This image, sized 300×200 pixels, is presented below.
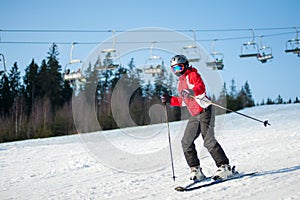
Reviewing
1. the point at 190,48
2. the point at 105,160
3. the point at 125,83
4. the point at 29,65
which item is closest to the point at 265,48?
A: the point at 190,48

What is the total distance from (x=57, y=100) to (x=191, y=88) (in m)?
42.9

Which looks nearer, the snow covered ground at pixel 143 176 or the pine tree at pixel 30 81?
the snow covered ground at pixel 143 176

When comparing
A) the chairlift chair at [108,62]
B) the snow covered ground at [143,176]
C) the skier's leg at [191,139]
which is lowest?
the snow covered ground at [143,176]

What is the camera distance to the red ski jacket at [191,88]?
16.0 ft

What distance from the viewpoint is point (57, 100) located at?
46000 mm

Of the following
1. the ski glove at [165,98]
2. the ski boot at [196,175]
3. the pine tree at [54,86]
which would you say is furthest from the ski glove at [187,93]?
the pine tree at [54,86]

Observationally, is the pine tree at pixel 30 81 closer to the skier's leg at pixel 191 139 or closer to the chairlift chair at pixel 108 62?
the chairlift chair at pixel 108 62

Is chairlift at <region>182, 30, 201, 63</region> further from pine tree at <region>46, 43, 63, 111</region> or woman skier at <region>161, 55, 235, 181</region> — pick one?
pine tree at <region>46, 43, 63, 111</region>

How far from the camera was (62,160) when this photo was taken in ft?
27.9

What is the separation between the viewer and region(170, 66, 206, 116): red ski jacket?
4875 millimetres

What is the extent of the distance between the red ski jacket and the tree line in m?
22.5

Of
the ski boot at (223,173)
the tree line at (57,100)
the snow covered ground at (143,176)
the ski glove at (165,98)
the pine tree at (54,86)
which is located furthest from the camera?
the pine tree at (54,86)

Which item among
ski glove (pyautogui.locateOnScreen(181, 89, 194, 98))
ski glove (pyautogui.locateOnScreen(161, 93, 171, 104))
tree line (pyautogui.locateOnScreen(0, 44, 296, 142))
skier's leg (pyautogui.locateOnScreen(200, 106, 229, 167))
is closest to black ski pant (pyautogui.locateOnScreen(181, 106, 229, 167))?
skier's leg (pyautogui.locateOnScreen(200, 106, 229, 167))

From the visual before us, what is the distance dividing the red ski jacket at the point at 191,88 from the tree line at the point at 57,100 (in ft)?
73.9
